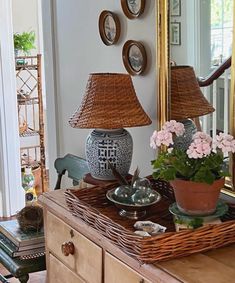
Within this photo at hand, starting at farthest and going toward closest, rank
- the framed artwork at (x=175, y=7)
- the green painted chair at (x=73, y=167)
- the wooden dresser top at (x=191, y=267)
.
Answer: the green painted chair at (x=73, y=167), the framed artwork at (x=175, y=7), the wooden dresser top at (x=191, y=267)

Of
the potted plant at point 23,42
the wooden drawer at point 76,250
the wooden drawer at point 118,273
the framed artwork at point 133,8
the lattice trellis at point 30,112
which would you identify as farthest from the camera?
the potted plant at point 23,42

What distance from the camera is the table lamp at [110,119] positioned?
203 cm

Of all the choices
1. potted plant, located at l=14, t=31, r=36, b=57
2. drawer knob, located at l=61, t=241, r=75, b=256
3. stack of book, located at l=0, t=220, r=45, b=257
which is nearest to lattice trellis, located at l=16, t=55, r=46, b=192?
potted plant, located at l=14, t=31, r=36, b=57

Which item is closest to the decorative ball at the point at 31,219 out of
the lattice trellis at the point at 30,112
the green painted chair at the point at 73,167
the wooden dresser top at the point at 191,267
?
the green painted chair at the point at 73,167

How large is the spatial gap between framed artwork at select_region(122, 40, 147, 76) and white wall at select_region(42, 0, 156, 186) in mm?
24

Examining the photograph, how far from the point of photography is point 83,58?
2.69 meters

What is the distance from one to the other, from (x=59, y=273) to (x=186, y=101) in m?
0.77

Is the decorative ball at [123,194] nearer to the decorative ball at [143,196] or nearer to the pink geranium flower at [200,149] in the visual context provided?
the decorative ball at [143,196]

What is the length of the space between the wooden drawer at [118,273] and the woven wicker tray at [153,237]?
0.18 feet

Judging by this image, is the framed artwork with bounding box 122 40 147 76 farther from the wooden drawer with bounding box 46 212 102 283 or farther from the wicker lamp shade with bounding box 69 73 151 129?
the wooden drawer with bounding box 46 212 102 283

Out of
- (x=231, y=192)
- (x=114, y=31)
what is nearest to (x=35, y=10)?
(x=114, y=31)

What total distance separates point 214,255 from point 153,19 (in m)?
1.03

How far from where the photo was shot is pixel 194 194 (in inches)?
63.3

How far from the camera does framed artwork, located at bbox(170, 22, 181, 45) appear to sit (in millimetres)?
1980
